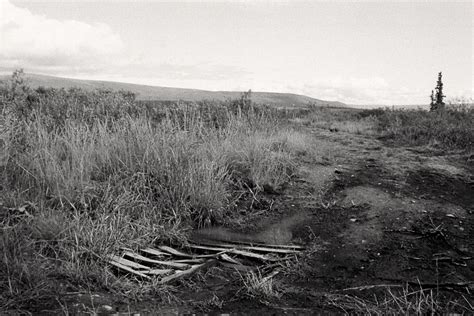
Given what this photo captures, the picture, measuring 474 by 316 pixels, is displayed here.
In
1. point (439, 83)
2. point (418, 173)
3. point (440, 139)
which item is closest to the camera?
point (418, 173)

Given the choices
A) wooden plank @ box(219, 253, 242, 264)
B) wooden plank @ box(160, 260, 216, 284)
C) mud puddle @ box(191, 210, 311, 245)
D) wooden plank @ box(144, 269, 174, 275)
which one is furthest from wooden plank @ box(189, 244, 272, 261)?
wooden plank @ box(144, 269, 174, 275)

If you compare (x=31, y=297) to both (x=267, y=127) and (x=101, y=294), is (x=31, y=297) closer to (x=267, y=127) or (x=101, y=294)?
(x=101, y=294)

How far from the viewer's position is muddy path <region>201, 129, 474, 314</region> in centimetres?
312

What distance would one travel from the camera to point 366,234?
4.40 metres

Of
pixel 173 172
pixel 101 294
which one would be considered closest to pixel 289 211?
pixel 173 172

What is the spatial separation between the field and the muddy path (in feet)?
0.06

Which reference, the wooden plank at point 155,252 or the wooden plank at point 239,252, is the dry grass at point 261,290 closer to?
the wooden plank at point 239,252

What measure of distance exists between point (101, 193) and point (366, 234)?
2.87 metres

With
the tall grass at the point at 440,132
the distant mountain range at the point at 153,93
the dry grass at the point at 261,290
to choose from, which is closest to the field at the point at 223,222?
the dry grass at the point at 261,290

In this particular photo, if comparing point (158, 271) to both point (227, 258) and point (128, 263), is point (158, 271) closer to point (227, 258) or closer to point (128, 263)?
point (128, 263)

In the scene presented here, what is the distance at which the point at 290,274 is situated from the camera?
3.53 meters

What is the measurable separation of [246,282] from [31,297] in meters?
1.53

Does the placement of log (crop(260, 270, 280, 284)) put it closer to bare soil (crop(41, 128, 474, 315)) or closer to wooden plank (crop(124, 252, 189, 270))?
bare soil (crop(41, 128, 474, 315))

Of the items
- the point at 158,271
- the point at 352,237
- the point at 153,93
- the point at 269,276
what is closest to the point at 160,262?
the point at 158,271
